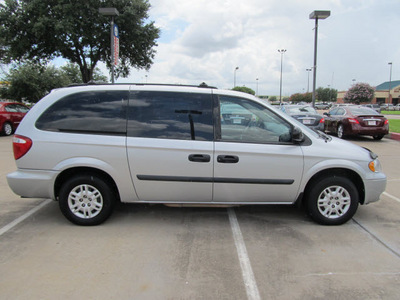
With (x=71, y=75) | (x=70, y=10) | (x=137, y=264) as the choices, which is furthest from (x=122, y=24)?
(x=71, y=75)

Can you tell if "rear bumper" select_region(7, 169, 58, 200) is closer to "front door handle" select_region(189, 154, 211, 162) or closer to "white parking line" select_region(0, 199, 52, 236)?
"white parking line" select_region(0, 199, 52, 236)

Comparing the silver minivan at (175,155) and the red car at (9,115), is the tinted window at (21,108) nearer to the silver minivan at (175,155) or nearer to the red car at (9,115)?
the red car at (9,115)

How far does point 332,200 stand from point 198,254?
193cm

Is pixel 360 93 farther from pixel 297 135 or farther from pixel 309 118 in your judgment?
pixel 297 135

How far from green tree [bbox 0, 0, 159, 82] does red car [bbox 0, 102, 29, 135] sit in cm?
501

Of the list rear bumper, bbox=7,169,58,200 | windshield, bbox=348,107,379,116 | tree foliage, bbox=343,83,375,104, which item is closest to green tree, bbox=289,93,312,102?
tree foliage, bbox=343,83,375,104

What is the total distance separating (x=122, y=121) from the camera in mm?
3879

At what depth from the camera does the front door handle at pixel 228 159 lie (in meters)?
3.77

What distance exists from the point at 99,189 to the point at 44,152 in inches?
32.1

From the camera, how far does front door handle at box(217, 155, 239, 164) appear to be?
12.4 feet

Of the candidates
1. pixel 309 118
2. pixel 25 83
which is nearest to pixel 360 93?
pixel 309 118

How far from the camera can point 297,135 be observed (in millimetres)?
3830

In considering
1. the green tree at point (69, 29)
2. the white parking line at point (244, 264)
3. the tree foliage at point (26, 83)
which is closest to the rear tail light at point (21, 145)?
the white parking line at point (244, 264)

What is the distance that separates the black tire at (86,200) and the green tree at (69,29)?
1501 cm
